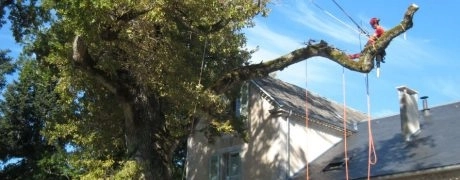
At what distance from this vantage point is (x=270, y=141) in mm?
21656

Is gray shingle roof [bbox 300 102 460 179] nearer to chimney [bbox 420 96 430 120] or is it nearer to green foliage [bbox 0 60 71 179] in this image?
chimney [bbox 420 96 430 120]

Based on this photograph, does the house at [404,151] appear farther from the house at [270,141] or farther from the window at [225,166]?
the window at [225,166]

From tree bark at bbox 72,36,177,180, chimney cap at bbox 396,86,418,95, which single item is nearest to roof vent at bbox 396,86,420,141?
chimney cap at bbox 396,86,418,95

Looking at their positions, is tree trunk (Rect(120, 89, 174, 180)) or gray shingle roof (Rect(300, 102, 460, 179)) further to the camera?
gray shingle roof (Rect(300, 102, 460, 179))

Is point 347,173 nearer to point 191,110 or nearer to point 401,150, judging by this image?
point 401,150

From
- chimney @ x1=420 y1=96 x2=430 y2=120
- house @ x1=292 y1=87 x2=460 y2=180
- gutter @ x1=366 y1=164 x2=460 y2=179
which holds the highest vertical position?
chimney @ x1=420 y1=96 x2=430 y2=120

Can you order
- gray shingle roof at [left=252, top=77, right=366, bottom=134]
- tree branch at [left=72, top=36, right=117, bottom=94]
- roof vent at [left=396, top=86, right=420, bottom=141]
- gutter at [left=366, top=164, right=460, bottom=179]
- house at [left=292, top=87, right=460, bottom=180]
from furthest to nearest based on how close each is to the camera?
gray shingle roof at [left=252, top=77, right=366, bottom=134] < roof vent at [left=396, top=86, right=420, bottom=141] < house at [left=292, top=87, right=460, bottom=180] < gutter at [left=366, top=164, right=460, bottom=179] < tree branch at [left=72, top=36, right=117, bottom=94]

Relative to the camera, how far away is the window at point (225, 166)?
889 inches

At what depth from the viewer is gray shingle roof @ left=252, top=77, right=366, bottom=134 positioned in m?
22.4

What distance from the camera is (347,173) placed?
18328 millimetres

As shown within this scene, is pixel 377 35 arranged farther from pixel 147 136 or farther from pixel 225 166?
pixel 225 166

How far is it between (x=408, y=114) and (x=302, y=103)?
4.63 metres

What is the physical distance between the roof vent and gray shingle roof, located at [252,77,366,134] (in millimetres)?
3118

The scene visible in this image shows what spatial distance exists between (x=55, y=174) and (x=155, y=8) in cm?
1799
